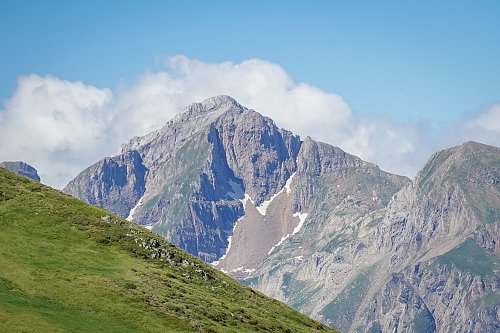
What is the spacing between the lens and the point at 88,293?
98.2 meters

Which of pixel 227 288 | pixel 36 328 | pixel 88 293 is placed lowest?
pixel 36 328

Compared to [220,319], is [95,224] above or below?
above

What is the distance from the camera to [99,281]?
337 ft

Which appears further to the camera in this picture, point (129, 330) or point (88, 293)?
point (88, 293)

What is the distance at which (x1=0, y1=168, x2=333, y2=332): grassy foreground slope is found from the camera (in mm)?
92750

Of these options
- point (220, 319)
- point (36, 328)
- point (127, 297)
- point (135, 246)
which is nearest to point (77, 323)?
point (36, 328)

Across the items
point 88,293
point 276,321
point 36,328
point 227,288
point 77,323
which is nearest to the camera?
point 36,328

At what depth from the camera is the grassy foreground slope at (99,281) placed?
92.8 m

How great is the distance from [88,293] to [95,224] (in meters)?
28.8

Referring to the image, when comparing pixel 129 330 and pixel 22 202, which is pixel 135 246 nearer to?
pixel 22 202

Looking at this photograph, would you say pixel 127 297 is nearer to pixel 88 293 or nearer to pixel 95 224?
pixel 88 293

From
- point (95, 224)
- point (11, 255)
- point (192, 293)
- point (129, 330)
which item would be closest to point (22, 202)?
point (95, 224)

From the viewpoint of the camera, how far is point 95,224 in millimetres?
126062

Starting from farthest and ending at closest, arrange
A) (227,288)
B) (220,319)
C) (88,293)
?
(227,288) < (220,319) < (88,293)
